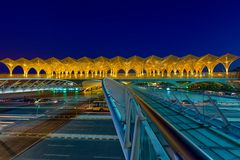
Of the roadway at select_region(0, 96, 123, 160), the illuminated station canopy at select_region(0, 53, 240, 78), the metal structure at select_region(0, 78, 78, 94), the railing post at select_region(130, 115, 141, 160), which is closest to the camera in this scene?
the railing post at select_region(130, 115, 141, 160)

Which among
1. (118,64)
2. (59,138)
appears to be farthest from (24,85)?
(118,64)

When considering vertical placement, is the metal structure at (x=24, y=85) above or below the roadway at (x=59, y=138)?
above

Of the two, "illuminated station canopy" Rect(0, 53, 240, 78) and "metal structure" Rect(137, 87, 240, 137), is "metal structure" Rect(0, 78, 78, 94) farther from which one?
"metal structure" Rect(137, 87, 240, 137)

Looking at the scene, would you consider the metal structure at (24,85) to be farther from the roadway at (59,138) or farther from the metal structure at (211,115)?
the metal structure at (211,115)

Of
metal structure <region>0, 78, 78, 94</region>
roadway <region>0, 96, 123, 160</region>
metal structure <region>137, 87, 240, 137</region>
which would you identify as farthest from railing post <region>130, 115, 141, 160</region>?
metal structure <region>0, 78, 78, 94</region>

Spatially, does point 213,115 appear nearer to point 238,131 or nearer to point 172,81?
point 238,131

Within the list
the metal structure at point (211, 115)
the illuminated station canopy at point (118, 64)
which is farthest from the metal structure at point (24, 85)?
the metal structure at point (211, 115)

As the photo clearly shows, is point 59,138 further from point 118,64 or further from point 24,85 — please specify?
point 118,64

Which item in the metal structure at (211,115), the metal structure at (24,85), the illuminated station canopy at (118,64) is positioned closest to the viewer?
the metal structure at (211,115)

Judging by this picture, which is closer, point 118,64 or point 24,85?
point 24,85

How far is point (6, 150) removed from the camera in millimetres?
16703

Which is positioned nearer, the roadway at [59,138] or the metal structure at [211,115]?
the metal structure at [211,115]

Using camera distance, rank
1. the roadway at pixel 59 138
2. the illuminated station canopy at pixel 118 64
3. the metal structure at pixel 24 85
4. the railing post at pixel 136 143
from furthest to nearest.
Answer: the illuminated station canopy at pixel 118 64 < the metal structure at pixel 24 85 < the roadway at pixel 59 138 < the railing post at pixel 136 143

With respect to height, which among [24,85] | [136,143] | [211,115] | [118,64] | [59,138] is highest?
[118,64]
